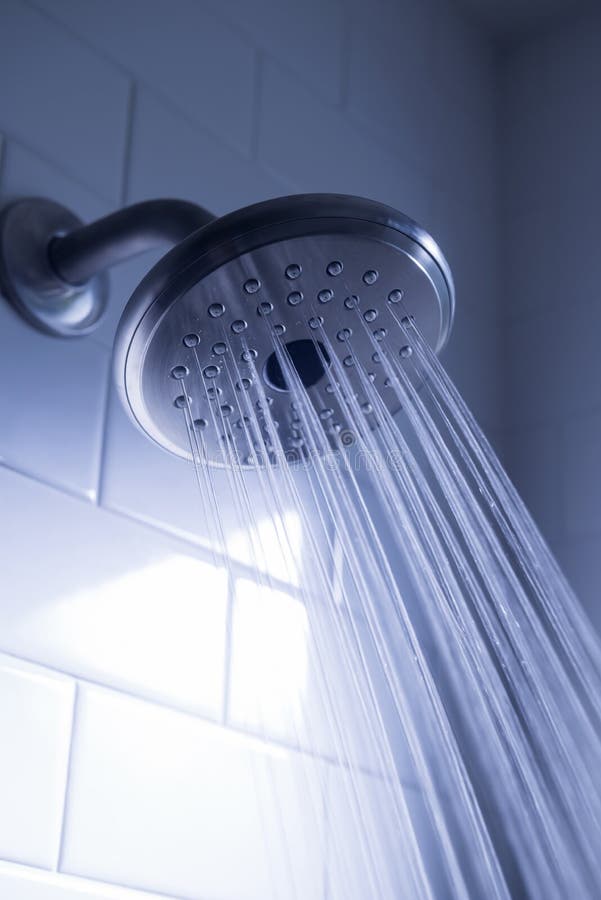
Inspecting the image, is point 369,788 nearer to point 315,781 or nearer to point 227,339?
point 315,781

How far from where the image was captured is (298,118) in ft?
3.77

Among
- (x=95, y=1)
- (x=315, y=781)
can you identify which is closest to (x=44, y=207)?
(x=95, y=1)

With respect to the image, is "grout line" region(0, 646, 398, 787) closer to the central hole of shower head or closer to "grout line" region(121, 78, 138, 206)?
the central hole of shower head

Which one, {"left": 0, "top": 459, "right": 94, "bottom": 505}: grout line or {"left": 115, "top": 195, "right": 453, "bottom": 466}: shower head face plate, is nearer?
{"left": 115, "top": 195, "right": 453, "bottom": 466}: shower head face plate

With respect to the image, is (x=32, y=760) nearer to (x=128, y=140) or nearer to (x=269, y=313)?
(x=269, y=313)

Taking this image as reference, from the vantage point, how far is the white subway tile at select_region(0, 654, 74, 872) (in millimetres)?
740

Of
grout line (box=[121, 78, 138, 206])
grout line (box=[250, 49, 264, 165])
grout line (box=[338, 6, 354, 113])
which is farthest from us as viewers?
grout line (box=[338, 6, 354, 113])

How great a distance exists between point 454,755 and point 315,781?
0.42 ft

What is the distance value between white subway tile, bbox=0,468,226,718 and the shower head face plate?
14 centimetres

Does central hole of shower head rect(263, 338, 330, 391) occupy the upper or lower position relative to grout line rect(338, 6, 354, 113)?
lower

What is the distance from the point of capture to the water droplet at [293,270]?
638mm

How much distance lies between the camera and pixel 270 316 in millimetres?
658

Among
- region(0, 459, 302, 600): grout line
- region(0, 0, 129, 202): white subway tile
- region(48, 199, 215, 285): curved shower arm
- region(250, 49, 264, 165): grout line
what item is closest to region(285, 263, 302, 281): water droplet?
region(48, 199, 215, 285): curved shower arm

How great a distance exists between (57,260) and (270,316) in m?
0.26
